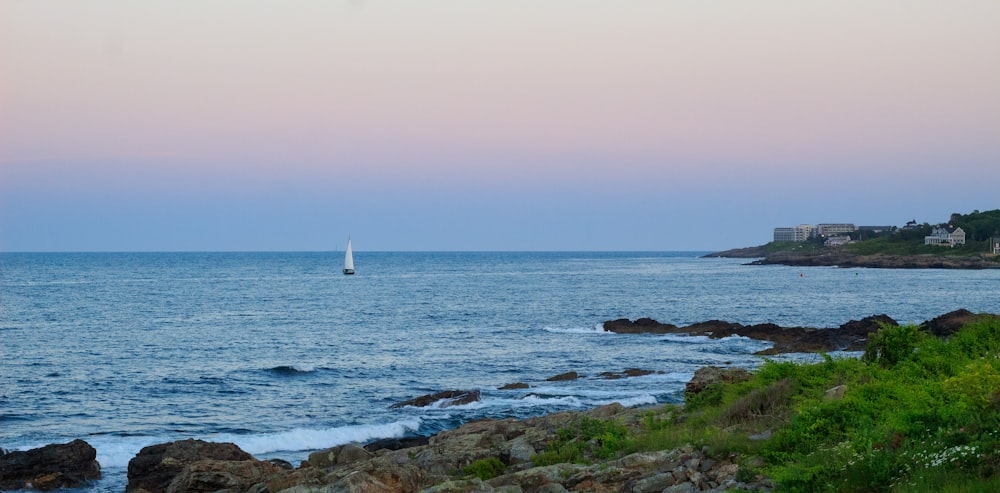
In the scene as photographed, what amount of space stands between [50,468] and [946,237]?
18028 cm

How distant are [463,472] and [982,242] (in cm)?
17182

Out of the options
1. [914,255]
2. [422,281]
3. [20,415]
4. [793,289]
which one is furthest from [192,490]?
[914,255]

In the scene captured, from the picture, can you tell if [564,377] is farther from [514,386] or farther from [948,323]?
[948,323]

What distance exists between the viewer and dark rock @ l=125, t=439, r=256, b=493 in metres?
19.8

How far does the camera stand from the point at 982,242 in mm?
162125

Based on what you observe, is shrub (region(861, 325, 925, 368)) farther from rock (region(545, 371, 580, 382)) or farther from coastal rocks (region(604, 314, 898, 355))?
coastal rocks (region(604, 314, 898, 355))

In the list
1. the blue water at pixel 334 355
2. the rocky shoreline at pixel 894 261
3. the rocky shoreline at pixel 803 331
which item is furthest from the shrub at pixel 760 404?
the rocky shoreline at pixel 894 261

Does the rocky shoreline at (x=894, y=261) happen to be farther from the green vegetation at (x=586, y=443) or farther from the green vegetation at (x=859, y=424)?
the green vegetation at (x=586, y=443)

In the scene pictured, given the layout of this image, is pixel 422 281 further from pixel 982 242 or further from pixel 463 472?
pixel 463 472

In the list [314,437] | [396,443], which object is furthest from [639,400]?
[314,437]

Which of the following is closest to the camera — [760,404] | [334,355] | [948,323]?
[760,404]

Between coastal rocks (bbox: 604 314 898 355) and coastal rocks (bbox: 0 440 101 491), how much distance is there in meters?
30.7

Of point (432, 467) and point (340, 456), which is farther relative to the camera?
point (340, 456)

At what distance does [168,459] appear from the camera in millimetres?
20062
